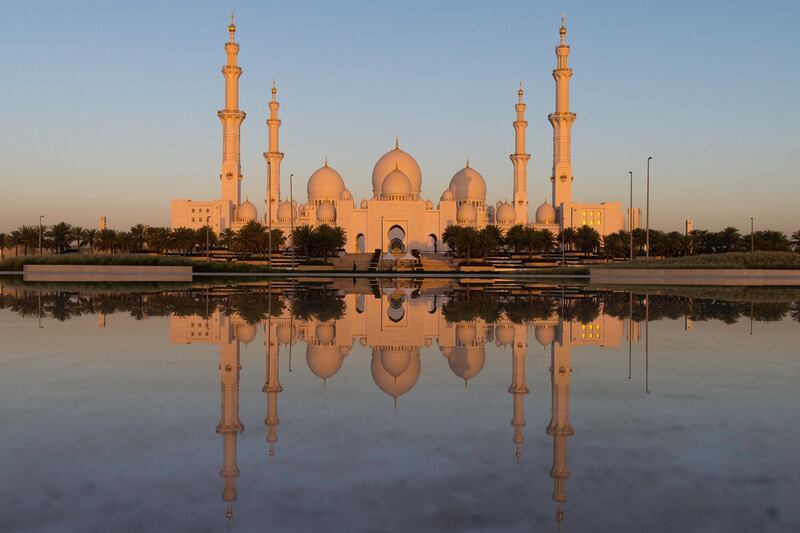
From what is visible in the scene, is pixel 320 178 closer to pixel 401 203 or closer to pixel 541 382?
pixel 401 203

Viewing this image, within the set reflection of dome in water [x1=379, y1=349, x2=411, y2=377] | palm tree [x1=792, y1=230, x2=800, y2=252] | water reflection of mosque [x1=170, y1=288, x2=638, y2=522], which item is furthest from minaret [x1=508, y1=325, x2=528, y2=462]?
palm tree [x1=792, y1=230, x2=800, y2=252]

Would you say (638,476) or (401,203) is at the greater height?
(401,203)

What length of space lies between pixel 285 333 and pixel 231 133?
62.4 metres

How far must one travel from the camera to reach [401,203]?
79.0m

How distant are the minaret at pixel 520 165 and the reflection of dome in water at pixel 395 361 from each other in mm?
69975

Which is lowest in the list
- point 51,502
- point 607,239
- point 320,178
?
point 51,502

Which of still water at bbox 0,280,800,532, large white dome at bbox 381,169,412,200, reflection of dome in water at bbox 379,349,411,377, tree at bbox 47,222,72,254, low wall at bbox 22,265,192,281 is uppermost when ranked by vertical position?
large white dome at bbox 381,169,412,200

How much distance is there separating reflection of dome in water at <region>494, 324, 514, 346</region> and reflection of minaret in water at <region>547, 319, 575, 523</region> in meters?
0.74

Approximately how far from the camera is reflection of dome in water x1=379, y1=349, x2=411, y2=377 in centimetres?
907

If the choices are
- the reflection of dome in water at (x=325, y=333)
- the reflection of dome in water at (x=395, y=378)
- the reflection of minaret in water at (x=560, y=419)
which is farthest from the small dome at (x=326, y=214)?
the reflection of dome in water at (x=395, y=378)

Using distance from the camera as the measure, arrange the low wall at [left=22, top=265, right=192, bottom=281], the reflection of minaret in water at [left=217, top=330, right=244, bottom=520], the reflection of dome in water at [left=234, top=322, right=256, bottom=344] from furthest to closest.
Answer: the low wall at [left=22, top=265, right=192, bottom=281] → the reflection of dome in water at [left=234, top=322, right=256, bottom=344] → the reflection of minaret in water at [left=217, top=330, right=244, bottom=520]

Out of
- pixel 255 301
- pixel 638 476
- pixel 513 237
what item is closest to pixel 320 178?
pixel 513 237

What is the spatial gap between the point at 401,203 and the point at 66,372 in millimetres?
70702

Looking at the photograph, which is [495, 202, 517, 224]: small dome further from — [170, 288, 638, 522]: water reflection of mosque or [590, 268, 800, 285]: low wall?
[170, 288, 638, 522]: water reflection of mosque
